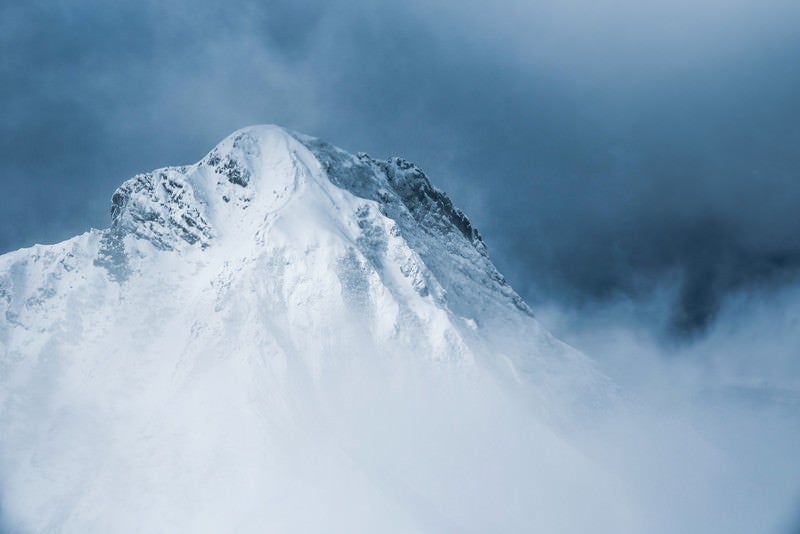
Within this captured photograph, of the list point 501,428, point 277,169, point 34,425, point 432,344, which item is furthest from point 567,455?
point 34,425

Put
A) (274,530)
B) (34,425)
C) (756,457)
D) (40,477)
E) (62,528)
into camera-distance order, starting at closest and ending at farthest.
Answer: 1. (274,530)
2. (62,528)
3. (40,477)
4. (34,425)
5. (756,457)

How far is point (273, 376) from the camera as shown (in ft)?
452

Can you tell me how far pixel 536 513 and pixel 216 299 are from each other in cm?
6754

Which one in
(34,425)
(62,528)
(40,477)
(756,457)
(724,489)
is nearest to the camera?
(62,528)

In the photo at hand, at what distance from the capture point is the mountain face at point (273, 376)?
124m

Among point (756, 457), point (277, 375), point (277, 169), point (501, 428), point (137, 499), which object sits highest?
point (756, 457)

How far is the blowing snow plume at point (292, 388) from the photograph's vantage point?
12406 cm

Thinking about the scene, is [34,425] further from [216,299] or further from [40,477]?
[216,299]

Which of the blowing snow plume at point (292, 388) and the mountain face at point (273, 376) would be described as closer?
the mountain face at point (273, 376)

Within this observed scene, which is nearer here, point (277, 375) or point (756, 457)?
point (277, 375)

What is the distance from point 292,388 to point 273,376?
3964 millimetres

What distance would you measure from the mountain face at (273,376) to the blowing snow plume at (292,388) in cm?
37

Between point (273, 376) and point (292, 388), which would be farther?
point (273, 376)

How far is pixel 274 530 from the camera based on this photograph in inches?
4434
